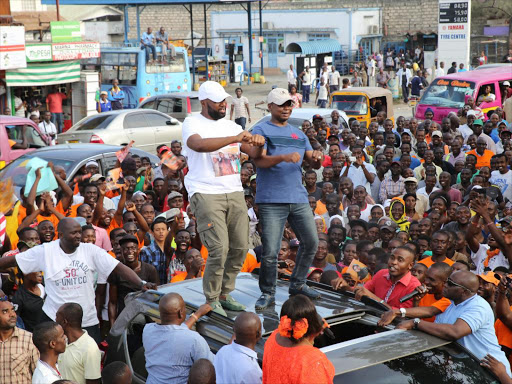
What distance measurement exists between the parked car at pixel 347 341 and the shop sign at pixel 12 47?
49.1 ft

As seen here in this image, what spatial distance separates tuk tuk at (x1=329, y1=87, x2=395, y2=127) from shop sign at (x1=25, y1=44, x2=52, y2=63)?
24.7ft

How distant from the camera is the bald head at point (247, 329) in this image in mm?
4348

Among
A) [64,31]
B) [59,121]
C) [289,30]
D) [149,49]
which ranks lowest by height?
[59,121]

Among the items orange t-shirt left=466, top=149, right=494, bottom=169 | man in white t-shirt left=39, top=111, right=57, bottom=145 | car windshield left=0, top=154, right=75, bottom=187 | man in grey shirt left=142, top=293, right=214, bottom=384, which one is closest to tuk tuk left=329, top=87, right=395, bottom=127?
orange t-shirt left=466, top=149, right=494, bottom=169

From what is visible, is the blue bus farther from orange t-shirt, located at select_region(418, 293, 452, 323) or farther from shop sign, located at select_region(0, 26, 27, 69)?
orange t-shirt, located at select_region(418, 293, 452, 323)

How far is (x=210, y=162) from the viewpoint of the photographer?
526 centimetres

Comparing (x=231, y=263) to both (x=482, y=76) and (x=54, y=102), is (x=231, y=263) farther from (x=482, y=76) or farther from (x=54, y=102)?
(x=54, y=102)

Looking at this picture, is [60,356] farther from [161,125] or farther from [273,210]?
[161,125]

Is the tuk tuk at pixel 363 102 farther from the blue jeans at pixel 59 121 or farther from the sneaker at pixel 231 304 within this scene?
the sneaker at pixel 231 304

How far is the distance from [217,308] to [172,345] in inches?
17.5

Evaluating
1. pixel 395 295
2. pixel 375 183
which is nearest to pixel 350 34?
pixel 375 183

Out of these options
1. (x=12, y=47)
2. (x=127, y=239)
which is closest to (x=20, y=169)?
(x=127, y=239)

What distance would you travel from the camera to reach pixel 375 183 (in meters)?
11.9

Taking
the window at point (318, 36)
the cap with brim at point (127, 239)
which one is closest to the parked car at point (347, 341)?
the cap with brim at point (127, 239)
